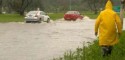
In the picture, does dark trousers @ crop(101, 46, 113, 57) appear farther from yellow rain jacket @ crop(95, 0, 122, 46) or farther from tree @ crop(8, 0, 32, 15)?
tree @ crop(8, 0, 32, 15)

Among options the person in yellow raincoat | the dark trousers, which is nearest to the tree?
the dark trousers

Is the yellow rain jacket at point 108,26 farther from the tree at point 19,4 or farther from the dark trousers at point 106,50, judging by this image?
the tree at point 19,4

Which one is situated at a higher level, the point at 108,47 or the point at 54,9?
the point at 108,47

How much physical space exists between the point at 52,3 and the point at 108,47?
104 m

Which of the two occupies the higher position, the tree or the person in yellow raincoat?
the person in yellow raincoat

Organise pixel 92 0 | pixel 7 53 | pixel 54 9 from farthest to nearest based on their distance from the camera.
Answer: pixel 54 9 → pixel 92 0 → pixel 7 53

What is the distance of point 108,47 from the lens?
1177 centimetres

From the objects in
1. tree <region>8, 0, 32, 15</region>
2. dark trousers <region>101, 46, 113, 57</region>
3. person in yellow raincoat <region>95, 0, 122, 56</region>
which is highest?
person in yellow raincoat <region>95, 0, 122, 56</region>

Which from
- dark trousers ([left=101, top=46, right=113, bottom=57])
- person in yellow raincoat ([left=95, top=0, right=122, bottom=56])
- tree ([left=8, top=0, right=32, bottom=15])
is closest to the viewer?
person in yellow raincoat ([left=95, top=0, right=122, bottom=56])

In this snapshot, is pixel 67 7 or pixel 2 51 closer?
pixel 2 51

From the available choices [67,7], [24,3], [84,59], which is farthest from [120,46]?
[67,7]

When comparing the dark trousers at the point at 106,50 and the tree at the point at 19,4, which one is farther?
the tree at the point at 19,4

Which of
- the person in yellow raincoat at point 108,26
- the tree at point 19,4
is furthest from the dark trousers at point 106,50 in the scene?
the tree at point 19,4

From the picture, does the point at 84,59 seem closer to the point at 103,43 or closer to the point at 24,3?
the point at 103,43
